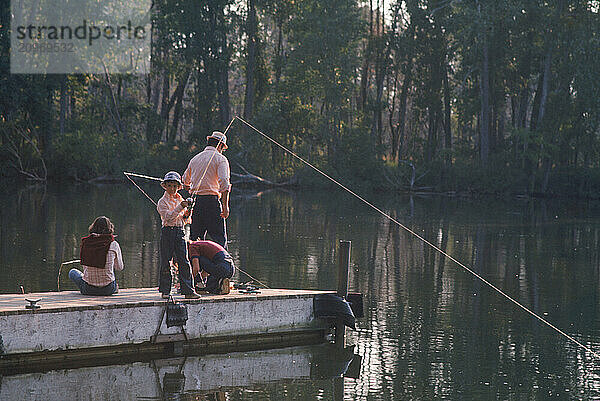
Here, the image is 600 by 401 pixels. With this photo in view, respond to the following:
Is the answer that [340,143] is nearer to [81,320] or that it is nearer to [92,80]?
[92,80]

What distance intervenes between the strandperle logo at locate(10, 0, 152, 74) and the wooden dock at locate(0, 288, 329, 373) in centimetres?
3655

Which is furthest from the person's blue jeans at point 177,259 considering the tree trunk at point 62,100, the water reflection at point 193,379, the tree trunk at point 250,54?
the tree trunk at point 250,54

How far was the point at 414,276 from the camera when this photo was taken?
1809cm

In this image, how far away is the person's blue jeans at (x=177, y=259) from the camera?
35.9 ft

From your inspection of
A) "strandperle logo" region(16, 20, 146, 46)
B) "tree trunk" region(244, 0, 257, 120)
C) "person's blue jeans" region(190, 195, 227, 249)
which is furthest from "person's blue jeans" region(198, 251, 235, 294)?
"tree trunk" region(244, 0, 257, 120)

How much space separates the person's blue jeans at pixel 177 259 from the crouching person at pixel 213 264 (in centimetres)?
43

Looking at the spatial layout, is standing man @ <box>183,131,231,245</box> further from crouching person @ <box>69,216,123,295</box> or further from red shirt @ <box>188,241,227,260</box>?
crouching person @ <box>69,216,123,295</box>

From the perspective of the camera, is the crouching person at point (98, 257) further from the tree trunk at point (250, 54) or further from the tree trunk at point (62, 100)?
the tree trunk at point (250, 54)

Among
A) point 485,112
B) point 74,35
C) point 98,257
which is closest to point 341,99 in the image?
point 485,112

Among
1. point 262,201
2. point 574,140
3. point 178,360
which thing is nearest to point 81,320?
point 178,360

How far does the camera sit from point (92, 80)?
187ft

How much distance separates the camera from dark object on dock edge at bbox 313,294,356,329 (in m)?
11.7

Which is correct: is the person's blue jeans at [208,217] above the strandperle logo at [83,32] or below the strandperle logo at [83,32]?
below

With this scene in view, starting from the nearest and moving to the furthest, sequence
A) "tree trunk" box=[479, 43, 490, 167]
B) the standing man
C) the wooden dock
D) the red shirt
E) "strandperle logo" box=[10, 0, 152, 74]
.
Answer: the wooden dock
the red shirt
the standing man
"strandperle logo" box=[10, 0, 152, 74]
"tree trunk" box=[479, 43, 490, 167]
